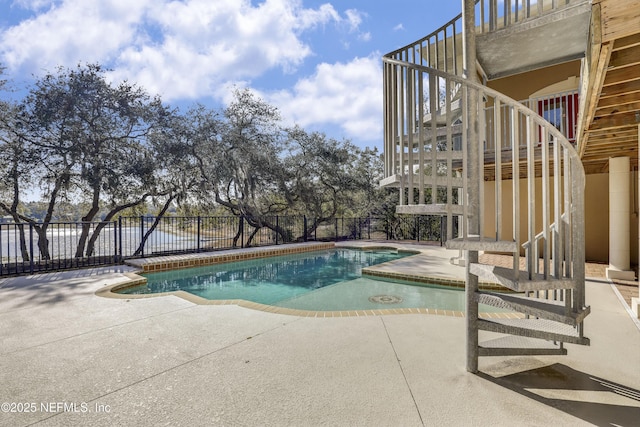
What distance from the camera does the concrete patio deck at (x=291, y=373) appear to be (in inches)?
64.9


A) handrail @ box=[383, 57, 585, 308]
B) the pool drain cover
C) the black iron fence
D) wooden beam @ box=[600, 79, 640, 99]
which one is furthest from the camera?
the black iron fence

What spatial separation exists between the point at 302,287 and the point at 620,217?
5.40 metres

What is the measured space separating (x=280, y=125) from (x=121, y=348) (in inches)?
360

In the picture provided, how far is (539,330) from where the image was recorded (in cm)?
200

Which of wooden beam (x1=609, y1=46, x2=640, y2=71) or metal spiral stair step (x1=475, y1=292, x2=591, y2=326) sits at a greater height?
wooden beam (x1=609, y1=46, x2=640, y2=71)

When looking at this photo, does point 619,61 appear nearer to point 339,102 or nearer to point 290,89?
point 339,102

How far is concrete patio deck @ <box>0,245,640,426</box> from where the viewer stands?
5.41 feet

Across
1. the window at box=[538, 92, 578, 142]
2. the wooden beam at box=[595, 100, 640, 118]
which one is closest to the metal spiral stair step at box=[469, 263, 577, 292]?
the wooden beam at box=[595, 100, 640, 118]

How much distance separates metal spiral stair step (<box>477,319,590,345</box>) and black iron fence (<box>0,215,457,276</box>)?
6.64 meters

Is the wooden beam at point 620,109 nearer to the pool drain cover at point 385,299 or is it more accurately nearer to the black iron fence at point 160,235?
the pool drain cover at point 385,299

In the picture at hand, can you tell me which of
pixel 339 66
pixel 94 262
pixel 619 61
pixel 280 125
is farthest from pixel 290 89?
pixel 619 61

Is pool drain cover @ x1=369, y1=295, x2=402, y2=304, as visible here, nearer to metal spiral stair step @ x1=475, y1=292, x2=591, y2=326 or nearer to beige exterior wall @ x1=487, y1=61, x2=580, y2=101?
metal spiral stair step @ x1=475, y1=292, x2=591, y2=326

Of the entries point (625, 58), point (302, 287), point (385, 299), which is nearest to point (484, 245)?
point (625, 58)

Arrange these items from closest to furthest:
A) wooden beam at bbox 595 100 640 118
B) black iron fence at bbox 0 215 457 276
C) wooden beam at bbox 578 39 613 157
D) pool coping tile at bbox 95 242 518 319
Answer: wooden beam at bbox 578 39 613 157 < wooden beam at bbox 595 100 640 118 < pool coping tile at bbox 95 242 518 319 < black iron fence at bbox 0 215 457 276
